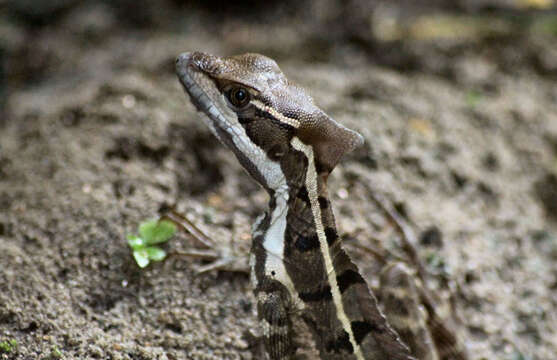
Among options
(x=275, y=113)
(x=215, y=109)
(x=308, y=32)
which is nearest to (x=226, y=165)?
(x=215, y=109)

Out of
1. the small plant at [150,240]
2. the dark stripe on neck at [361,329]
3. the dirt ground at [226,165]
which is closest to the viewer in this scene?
the dark stripe on neck at [361,329]

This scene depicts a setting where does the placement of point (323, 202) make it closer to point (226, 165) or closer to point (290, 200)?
point (290, 200)

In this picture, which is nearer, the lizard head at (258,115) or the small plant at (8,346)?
the small plant at (8,346)

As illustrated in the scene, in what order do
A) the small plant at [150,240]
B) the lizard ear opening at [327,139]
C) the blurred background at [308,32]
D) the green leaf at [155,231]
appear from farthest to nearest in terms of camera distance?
1. the blurred background at [308,32]
2. the green leaf at [155,231]
3. the small plant at [150,240]
4. the lizard ear opening at [327,139]

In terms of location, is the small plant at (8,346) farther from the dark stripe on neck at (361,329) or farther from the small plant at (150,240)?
the dark stripe on neck at (361,329)

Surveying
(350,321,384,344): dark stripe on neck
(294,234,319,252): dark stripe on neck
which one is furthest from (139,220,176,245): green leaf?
(350,321,384,344): dark stripe on neck

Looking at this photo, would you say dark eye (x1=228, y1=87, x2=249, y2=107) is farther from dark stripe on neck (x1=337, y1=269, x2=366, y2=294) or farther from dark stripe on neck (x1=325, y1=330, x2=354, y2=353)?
dark stripe on neck (x1=325, y1=330, x2=354, y2=353)

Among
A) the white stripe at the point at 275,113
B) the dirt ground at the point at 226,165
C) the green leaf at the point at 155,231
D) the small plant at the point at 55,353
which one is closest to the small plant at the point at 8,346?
the dirt ground at the point at 226,165
